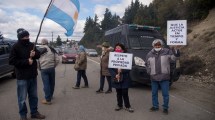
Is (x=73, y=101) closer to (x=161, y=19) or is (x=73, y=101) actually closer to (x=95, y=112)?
(x=95, y=112)

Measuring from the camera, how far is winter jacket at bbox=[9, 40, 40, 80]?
19.5ft

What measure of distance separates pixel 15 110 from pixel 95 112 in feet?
6.89

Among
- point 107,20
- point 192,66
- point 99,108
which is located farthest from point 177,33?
point 107,20

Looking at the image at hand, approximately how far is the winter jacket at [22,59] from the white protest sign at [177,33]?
443 centimetres

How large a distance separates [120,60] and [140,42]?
4.01 meters

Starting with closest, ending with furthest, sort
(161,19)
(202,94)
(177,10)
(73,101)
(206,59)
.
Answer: (73,101)
(202,94)
(206,59)
(177,10)
(161,19)

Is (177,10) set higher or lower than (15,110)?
higher

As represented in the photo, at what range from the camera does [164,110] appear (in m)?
7.00

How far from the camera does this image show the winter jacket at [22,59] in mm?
5949

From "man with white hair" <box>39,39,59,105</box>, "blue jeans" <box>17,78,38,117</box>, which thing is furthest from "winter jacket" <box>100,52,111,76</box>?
"blue jeans" <box>17,78,38,117</box>

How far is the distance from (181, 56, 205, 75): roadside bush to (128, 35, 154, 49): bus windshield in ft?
13.9

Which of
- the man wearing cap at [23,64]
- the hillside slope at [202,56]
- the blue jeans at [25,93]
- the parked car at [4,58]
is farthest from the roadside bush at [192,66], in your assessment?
the man wearing cap at [23,64]

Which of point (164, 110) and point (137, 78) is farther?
point (137, 78)

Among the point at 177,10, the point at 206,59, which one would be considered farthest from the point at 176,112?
the point at 177,10
